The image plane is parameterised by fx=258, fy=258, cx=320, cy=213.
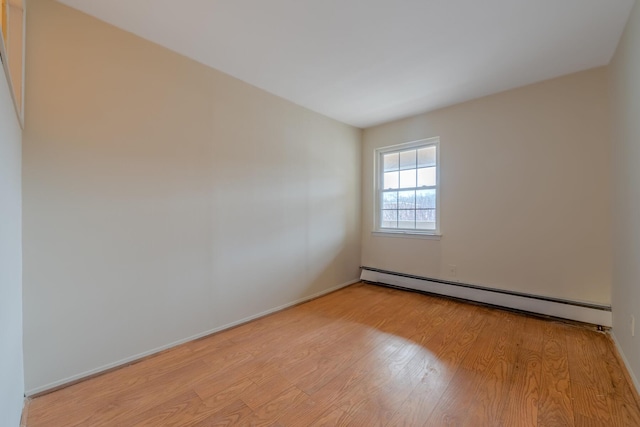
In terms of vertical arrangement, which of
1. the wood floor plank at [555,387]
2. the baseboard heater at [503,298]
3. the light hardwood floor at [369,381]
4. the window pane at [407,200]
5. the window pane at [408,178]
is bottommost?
the light hardwood floor at [369,381]

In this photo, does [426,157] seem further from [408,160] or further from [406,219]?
[406,219]

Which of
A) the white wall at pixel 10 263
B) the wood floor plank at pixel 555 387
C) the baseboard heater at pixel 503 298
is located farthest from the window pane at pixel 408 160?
the white wall at pixel 10 263

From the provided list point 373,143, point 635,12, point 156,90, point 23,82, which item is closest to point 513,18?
point 635,12

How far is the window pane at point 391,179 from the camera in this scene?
4.05 metres

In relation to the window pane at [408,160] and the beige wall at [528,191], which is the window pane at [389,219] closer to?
the beige wall at [528,191]

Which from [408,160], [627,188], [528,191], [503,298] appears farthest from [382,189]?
[627,188]

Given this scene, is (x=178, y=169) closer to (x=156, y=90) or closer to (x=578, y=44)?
(x=156, y=90)

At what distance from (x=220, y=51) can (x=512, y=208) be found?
341 centimetres

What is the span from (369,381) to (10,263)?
2099 millimetres

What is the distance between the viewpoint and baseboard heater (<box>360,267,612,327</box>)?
249cm

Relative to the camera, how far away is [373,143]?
4.20m

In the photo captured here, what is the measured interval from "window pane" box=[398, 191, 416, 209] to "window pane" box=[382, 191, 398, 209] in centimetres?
7

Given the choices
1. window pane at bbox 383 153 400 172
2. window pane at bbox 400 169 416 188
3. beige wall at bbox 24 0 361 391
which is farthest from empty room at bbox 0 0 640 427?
window pane at bbox 383 153 400 172

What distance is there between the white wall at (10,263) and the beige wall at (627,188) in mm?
3367
